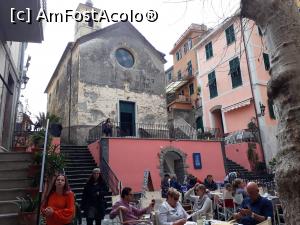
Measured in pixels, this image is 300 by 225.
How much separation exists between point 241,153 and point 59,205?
1463 cm

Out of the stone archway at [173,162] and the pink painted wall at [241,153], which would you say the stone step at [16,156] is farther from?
the pink painted wall at [241,153]

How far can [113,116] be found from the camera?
56.0 feet

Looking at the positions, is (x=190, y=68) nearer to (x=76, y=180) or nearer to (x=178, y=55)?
(x=178, y=55)

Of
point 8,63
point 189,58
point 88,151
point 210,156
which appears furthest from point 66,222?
point 189,58

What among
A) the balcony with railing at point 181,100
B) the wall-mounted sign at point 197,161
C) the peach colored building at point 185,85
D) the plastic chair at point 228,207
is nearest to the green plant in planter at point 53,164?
the plastic chair at point 228,207

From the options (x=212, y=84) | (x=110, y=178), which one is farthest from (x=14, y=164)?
(x=212, y=84)

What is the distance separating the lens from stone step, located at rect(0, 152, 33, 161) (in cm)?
680

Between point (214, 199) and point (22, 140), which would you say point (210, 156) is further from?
point (22, 140)

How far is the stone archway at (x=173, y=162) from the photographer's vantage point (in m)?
13.8

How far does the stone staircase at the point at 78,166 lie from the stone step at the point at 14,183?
3605mm

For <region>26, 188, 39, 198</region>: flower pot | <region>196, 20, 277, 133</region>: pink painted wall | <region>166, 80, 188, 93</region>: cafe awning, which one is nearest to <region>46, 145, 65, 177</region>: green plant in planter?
<region>26, 188, 39, 198</region>: flower pot

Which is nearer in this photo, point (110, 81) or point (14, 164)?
point (14, 164)

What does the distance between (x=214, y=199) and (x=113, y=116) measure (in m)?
10.5

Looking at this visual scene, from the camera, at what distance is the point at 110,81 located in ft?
57.7
